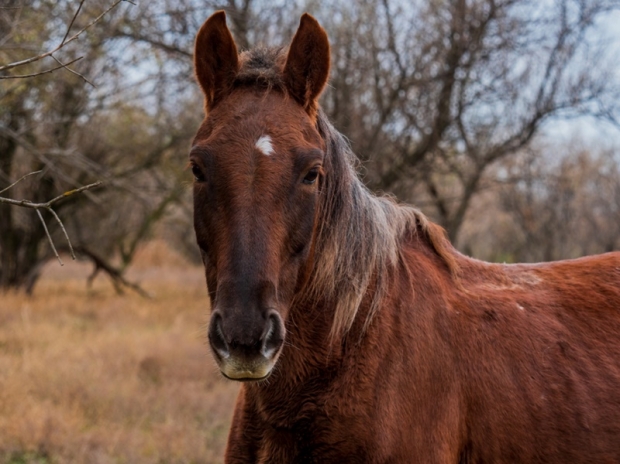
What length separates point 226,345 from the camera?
229 cm

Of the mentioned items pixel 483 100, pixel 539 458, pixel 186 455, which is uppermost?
pixel 483 100

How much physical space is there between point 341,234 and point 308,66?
0.74 m

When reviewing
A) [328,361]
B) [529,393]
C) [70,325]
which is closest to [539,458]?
[529,393]

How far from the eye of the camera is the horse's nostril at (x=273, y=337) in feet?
7.52

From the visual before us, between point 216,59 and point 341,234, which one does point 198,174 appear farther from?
point 341,234

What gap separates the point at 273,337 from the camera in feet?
7.63

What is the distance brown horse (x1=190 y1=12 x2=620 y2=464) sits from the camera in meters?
2.53

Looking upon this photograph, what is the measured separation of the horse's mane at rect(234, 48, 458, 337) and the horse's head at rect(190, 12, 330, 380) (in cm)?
2

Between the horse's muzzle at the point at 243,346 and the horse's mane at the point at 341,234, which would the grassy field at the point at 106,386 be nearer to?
the horse's mane at the point at 341,234

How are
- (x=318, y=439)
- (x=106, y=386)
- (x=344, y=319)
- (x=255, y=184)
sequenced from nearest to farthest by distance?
1. (x=255, y=184)
2. (x=318, y=439)
3. (x=344, y=319)
4. (x=106, y=386)

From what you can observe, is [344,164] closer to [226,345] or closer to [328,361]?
[328,361]

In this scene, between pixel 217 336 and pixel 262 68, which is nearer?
pixel 217 336

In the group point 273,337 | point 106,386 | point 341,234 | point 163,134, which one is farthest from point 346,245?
point 163,134

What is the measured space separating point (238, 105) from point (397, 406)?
4.57 ft
